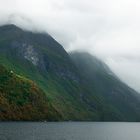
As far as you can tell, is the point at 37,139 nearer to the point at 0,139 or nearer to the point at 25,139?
the point at 25,139

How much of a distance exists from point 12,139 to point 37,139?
57.3 ft

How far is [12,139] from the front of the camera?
18012 centimetres

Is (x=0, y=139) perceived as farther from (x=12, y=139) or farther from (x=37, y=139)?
(x=37, y=139)

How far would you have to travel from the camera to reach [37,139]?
19412 cm

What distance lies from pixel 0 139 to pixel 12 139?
275 inches

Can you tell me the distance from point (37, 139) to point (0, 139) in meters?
24.4

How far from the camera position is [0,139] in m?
175

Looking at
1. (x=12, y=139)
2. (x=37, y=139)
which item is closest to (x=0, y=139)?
(x=12, y=139)

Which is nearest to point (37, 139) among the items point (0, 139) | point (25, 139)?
point (25, 139)

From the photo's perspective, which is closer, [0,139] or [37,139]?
[0,139]

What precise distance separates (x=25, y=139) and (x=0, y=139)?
50.7 feet

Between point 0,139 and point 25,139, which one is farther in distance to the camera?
point 25,139
